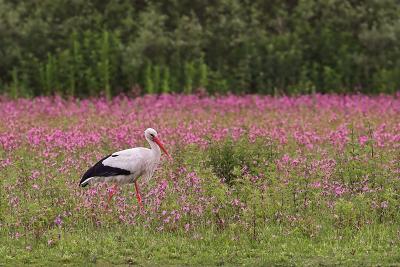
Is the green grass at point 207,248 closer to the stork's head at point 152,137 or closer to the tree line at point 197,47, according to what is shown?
the stork's head at point 152,137

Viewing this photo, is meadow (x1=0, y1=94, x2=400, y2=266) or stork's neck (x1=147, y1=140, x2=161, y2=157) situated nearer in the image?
meadow (x1=0, y1=94, x2=400, y2=266)

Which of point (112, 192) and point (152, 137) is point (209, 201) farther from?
point (152, 137)

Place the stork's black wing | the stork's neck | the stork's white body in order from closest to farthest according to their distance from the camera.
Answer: the stork's black wing, the stork's white body, the stork's neck

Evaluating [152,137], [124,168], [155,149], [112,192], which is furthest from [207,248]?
[152,137]

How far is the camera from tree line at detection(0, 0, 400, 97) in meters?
27.5

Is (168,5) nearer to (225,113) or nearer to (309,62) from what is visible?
(309,62)

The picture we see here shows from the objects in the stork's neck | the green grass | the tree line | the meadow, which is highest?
the tree line

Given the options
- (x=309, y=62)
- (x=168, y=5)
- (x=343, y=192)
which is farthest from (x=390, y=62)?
(x=343, y=192)

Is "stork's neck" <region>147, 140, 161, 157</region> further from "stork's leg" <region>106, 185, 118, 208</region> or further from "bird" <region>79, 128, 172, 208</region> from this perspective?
"stork's leg" <region>106, 185, 118, 208</region>

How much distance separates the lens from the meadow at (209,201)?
10.5 metres

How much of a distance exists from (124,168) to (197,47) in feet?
51.6

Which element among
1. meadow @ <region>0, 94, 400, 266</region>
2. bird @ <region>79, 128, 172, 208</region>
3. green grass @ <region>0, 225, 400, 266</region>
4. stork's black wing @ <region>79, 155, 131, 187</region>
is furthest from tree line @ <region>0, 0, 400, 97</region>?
green grass @ <region>0, 225, 400, 266</region>

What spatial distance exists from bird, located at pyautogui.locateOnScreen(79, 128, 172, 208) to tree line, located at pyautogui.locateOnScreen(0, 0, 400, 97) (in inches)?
509

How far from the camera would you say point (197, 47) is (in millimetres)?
28344
